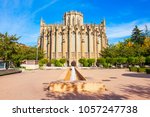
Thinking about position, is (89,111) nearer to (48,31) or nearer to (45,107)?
(45,107)

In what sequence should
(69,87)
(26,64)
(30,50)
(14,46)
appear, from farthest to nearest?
(30,50) → (26,64) → (14,46) → (69,87)

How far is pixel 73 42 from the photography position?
7606 centimetres

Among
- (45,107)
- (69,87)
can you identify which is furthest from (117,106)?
(69,87)

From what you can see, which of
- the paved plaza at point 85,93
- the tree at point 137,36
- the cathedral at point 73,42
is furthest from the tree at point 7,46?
the tree at point 137,36

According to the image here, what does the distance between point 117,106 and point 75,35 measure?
2794 inches

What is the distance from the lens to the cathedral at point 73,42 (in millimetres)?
75000

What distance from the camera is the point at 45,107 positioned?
19.5 ft

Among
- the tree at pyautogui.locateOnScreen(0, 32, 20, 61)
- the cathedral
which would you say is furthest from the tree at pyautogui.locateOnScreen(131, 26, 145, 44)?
the tree at pyautogui.locateOnScreen(0, 32, 20, 61)

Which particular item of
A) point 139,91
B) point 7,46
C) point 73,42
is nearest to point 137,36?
point 73,42

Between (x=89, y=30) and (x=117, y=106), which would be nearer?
(x=117, y=106)

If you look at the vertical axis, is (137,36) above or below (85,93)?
above

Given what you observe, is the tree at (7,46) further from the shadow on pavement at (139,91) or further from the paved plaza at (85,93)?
the shadow on pavement at (139,91)

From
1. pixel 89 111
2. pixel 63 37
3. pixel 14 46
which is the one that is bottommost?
pixel 89 111

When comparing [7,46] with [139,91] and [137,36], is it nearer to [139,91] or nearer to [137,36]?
[139,91]
